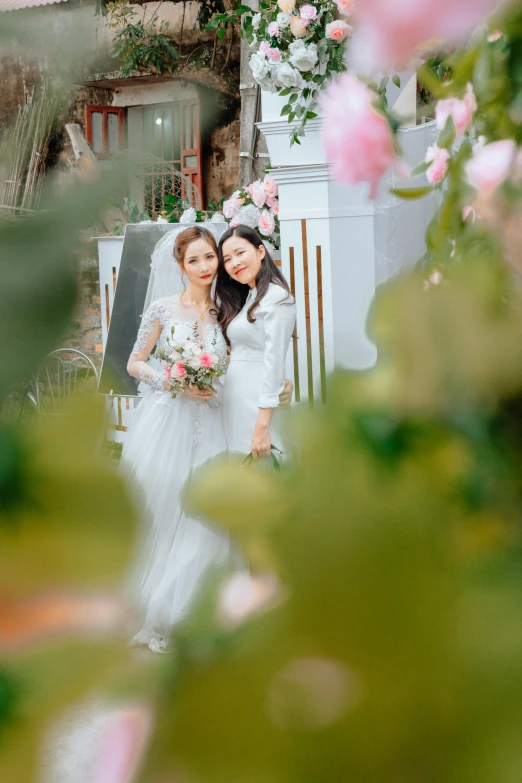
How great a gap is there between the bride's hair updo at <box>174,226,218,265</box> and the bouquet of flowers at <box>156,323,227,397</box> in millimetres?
343

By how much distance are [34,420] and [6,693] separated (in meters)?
0.07

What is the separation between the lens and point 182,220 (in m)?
3.54

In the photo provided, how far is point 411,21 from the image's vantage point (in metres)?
0.15

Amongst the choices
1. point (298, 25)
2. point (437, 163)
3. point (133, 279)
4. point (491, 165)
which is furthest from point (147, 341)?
point (491, 165)

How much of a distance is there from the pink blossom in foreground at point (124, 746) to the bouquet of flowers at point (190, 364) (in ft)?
8.23

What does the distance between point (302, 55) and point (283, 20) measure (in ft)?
0.51

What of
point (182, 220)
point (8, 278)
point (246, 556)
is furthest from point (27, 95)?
point (182, 220)

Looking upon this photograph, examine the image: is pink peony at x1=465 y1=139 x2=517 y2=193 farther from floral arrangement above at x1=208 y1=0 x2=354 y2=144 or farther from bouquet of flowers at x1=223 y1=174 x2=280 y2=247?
bouquet of flowers at x1=223 y1=174 x2=280 y2=247

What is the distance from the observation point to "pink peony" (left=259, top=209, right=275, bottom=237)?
3287 millimetres

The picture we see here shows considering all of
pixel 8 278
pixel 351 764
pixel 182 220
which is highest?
pixel 182 220

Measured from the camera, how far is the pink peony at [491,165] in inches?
7.5

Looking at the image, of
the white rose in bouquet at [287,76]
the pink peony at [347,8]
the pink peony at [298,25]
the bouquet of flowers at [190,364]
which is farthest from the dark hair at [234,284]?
the pink peony at [347,8]

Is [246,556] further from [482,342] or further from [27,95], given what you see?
[27,95]

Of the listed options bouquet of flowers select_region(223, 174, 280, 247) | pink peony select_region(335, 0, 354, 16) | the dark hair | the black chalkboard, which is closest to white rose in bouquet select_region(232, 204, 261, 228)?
bouquet of flowers select_region(223, 174, 280, 247)
